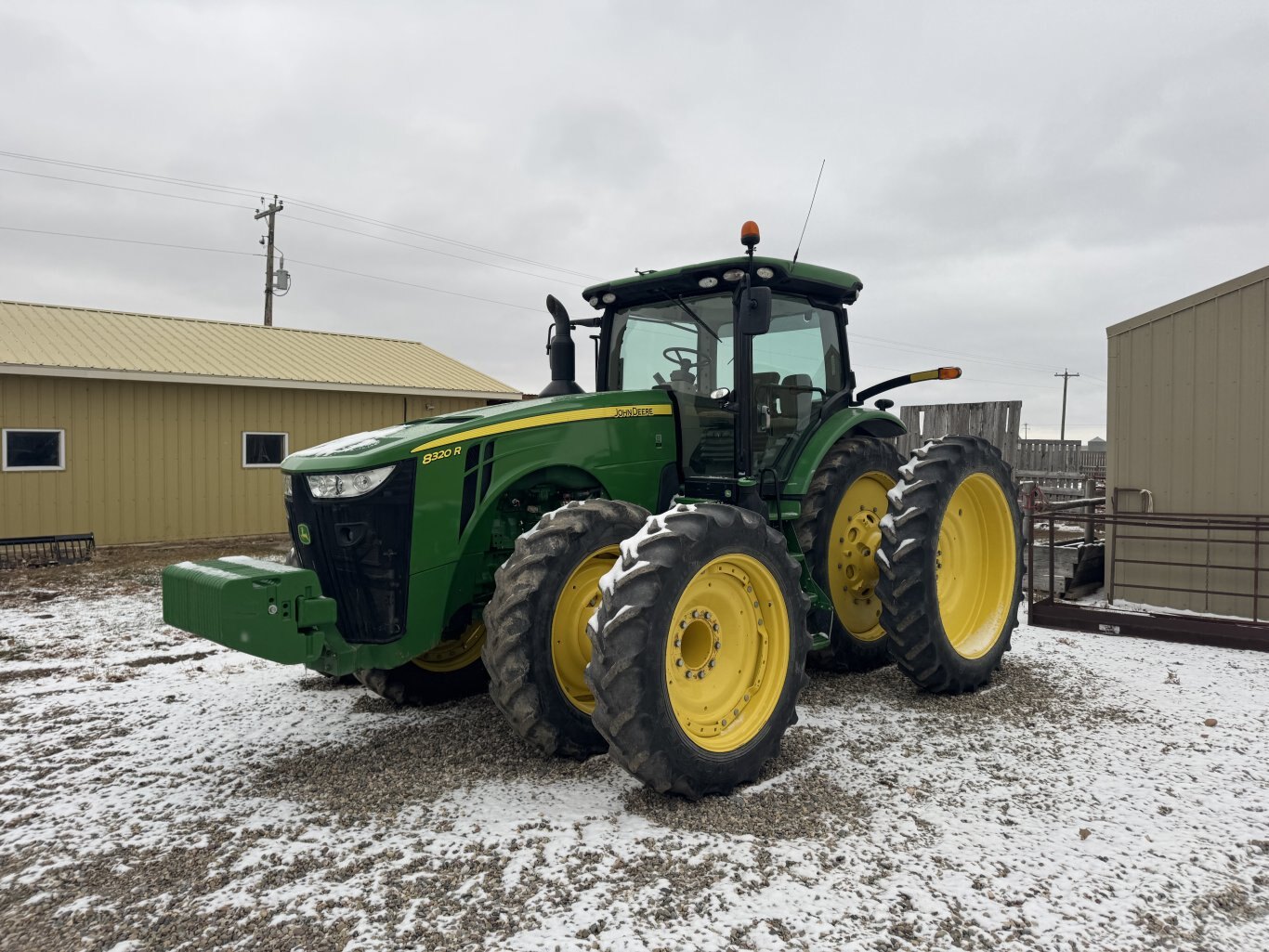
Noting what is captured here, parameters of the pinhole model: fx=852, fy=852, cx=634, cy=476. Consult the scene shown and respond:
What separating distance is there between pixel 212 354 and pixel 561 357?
1101cm

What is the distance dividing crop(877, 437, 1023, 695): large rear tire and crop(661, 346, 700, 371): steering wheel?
1.34 m

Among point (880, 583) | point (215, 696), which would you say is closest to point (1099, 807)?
point (880, 583)

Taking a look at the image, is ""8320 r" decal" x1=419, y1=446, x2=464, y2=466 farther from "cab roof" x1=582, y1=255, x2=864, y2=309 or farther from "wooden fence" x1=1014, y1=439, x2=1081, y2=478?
"wooden fence" x1=1014, y1=439, x2=1081, y2=478

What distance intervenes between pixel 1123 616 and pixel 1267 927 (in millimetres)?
4221

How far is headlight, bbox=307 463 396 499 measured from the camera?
3.70 m

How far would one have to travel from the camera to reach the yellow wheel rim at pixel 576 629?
3756 millimetres

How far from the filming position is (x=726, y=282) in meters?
4.57

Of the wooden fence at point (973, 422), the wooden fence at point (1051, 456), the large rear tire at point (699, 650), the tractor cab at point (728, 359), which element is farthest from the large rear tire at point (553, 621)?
the wooden fence at point (1051, 456)

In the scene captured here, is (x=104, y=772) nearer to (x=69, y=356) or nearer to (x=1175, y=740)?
(x=1175, y=740)

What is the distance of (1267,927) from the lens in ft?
8.64

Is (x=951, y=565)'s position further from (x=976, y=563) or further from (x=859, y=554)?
(x=859, y=554)

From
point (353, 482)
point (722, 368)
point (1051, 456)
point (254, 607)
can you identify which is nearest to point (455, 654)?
point (353, 482)

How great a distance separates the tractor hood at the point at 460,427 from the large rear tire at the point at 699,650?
0.95 m

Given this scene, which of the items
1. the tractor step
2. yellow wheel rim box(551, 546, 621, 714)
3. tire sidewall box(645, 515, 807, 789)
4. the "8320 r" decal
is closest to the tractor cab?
tire sidewall box(645, 515, 807, 789)
